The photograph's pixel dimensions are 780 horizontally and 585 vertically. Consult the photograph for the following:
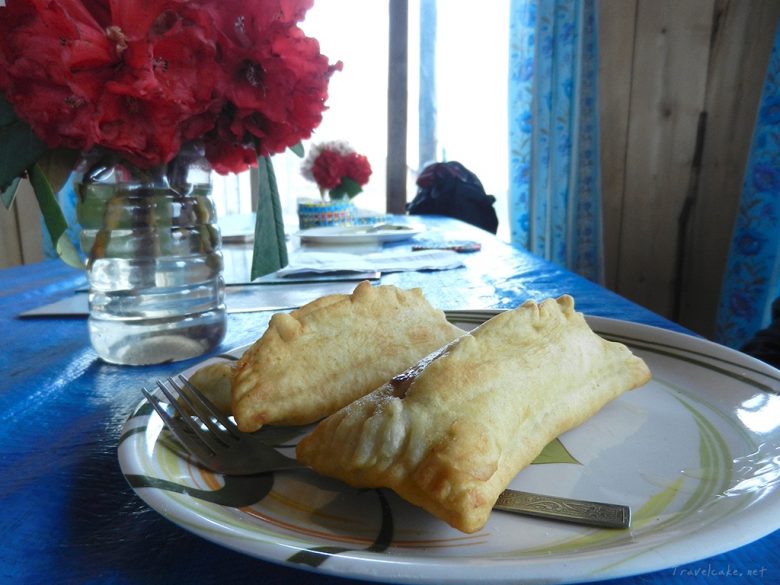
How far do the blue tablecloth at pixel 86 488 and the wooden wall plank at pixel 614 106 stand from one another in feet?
7.42

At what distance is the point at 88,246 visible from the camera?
75 centimetres

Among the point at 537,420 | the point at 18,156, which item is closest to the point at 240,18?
the point at 18,156

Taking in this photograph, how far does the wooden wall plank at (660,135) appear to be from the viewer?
2832 mm

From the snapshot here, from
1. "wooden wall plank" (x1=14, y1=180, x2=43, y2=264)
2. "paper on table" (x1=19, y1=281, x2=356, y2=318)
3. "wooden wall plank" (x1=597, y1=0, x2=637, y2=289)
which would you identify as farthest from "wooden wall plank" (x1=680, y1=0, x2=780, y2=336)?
"wooden wall plank" (x1=14, y1=180, x2=43, y2=264)

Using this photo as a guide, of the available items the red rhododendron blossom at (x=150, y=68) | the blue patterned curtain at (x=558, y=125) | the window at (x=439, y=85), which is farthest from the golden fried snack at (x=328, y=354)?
the window at (x=439, y=85)

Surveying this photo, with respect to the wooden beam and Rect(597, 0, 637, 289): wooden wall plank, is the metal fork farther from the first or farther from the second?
the wooden beam

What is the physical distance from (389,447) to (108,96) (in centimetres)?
48

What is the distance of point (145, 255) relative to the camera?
0.74 meters

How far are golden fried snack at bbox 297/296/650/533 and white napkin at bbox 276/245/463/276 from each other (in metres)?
0.92

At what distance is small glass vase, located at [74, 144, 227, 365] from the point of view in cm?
72

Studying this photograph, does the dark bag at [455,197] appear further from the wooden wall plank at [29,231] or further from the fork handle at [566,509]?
→ the fork handle at [566,509]

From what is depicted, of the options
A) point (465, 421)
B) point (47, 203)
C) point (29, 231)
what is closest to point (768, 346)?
point (465, 421)

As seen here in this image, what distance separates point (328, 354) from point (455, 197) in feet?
9.85

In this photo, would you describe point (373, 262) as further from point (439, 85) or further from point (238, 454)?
point (439, 85)
